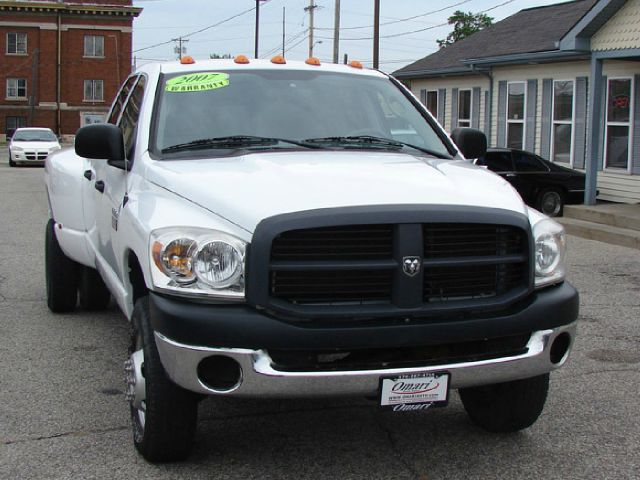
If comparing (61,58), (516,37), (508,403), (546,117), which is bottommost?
(508,403)

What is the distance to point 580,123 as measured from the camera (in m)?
19.0

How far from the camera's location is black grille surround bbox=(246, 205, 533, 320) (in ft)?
11.7

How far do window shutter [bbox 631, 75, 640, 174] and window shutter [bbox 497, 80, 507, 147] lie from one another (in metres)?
5.25

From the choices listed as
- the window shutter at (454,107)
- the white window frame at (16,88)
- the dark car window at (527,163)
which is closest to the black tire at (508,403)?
the dark car window at (527,163)

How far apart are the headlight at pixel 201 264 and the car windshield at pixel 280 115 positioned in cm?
108

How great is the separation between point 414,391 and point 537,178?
13329mm

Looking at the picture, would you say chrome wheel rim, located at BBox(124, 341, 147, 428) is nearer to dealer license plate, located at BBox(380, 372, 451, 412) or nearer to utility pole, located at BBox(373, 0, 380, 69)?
dealer license plate, located at BBox(380, 372, 451, 412)

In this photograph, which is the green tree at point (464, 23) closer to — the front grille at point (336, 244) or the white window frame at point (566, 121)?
the white window frame at point (566, 121)

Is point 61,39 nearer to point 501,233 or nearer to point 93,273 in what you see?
point 93,273

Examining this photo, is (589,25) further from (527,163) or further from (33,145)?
(33,145)

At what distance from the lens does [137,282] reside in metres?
4.46

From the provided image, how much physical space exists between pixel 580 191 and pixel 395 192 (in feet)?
45.3

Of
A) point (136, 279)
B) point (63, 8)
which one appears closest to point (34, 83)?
point (63, 8)

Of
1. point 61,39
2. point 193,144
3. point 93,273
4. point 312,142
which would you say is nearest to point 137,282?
point 193,144
